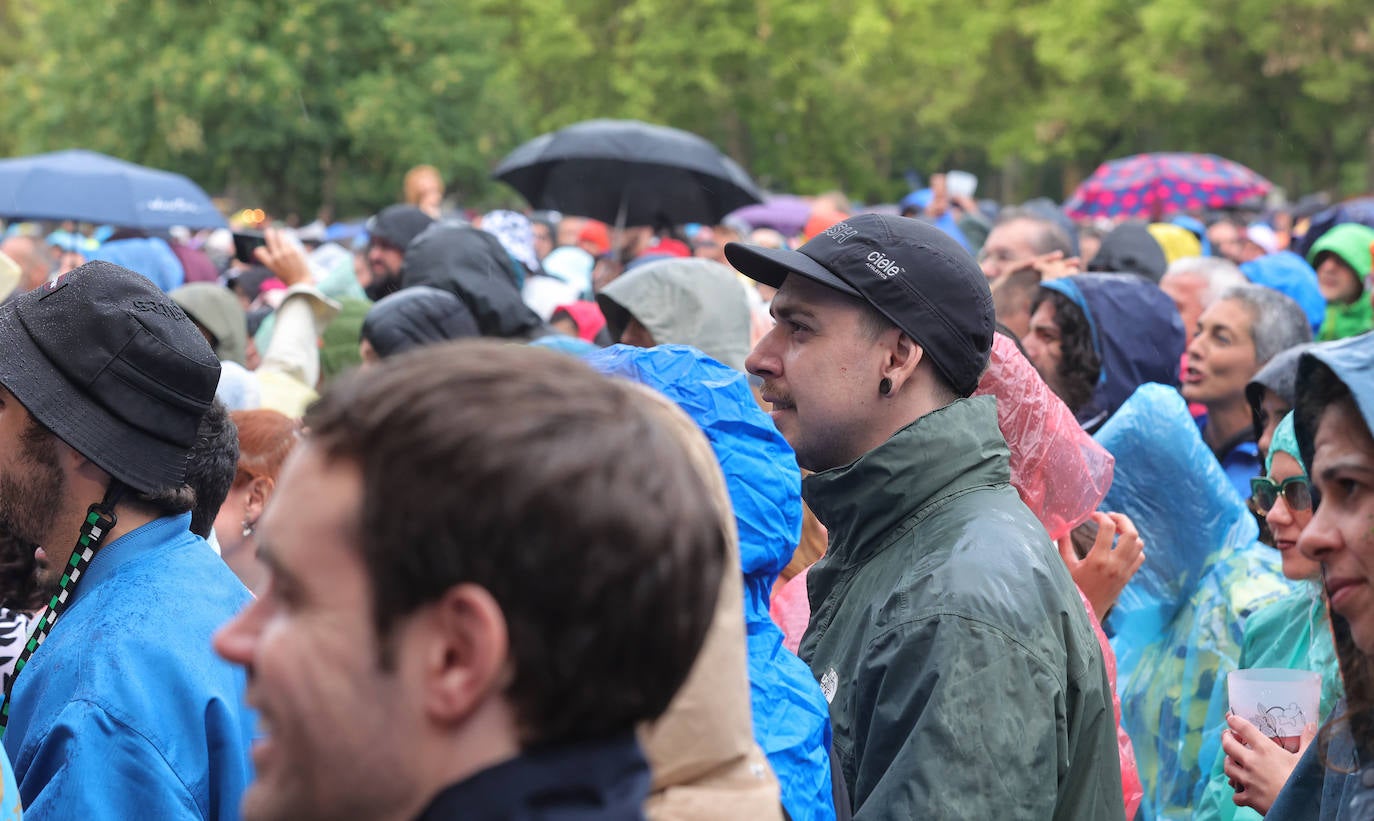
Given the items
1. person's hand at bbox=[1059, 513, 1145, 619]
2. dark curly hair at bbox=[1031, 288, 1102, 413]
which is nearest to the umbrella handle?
dark curly hair at bbox=[1031, 288, 1102, 413]

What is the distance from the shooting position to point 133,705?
238 centimetres

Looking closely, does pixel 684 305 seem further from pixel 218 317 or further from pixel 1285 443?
pixel 218 317

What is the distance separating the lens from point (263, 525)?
140cm

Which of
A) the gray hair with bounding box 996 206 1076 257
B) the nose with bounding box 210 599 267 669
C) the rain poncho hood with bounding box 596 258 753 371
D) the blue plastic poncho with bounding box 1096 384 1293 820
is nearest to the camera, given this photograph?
the nose with bounding box 210 599 267 669

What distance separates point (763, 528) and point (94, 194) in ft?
39.2

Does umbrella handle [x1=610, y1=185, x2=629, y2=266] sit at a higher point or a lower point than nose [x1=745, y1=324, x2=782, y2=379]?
lower

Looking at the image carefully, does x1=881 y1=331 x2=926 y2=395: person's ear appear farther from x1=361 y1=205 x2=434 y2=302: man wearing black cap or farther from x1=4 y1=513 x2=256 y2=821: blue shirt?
x1=361 y1=205 x2=434 y2=302: man wearing black cap

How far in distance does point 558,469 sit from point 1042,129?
3390 cm

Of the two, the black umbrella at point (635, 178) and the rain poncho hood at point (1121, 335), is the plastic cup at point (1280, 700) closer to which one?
the rain poncho hood at point (1121, 335)

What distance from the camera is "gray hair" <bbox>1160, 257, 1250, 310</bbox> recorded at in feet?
24.6

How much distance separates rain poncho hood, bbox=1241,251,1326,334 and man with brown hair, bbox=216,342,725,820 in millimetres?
8406

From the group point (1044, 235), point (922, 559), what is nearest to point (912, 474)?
point (922, 559)

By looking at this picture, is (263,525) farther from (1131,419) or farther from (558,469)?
(1131,419)

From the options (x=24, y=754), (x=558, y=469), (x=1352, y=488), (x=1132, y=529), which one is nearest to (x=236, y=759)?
(x=24, y=754)
